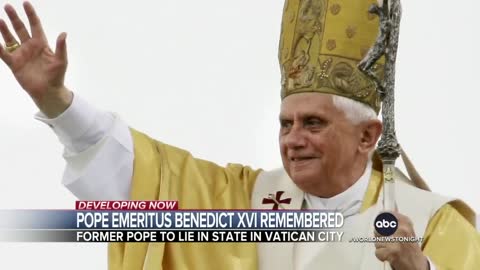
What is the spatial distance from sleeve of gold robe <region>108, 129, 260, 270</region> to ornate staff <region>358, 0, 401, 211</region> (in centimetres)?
92

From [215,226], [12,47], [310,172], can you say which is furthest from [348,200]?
[12,47]

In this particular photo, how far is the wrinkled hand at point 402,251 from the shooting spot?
3.62m

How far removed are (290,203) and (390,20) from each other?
1105mm

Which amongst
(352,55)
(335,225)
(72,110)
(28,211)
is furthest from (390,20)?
(28,211)

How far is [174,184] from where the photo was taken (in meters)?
4.34

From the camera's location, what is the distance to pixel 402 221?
144 inches

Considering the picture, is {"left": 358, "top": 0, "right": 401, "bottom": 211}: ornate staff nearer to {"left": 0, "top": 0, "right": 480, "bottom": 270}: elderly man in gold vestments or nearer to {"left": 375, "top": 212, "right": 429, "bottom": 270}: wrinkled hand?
{"left": 375, "top": 212, "right": 429, "bottom": 270}: wrinkled hand

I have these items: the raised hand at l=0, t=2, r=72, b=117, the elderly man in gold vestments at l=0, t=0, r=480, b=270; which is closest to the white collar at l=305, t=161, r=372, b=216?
the elderly man in gold vestments at l=0, t=0, r=480, b=270

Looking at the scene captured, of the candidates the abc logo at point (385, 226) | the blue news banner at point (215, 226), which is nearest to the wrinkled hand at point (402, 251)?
the abc logo at point (385, 226)

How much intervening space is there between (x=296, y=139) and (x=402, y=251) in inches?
30.1

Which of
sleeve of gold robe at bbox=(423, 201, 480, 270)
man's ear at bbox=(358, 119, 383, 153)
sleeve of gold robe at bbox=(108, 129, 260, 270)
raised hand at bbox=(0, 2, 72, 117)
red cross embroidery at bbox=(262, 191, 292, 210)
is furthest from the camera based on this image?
red cross embroidery at bbox=(262, 191, 292, 210)

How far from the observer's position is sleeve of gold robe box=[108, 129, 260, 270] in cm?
424

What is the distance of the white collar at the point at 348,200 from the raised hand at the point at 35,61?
124 centimetres

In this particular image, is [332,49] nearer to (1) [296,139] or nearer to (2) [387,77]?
(1) [296,139]
